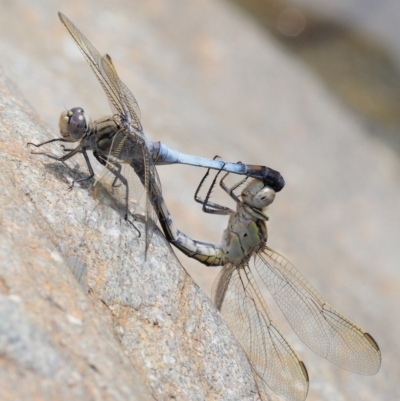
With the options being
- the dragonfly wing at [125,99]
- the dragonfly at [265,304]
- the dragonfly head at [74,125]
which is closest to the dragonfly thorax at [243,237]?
the dragonfly at [265,304]

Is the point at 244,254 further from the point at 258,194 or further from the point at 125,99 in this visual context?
the point at 125,99

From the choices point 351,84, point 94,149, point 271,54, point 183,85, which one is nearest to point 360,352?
point 94,149

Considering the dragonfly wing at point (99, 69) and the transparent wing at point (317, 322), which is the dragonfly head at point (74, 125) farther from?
the transparent wing at point (317, 322)

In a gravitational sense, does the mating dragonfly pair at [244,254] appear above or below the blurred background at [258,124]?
below

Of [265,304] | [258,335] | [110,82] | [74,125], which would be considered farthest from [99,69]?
[258,335]

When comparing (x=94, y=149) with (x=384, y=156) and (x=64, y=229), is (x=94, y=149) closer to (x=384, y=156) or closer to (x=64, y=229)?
(x=64, y=229)

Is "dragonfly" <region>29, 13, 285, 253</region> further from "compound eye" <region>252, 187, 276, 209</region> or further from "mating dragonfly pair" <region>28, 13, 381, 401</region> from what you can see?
"compound eye" <region>252, 187, 276, 209</region>
